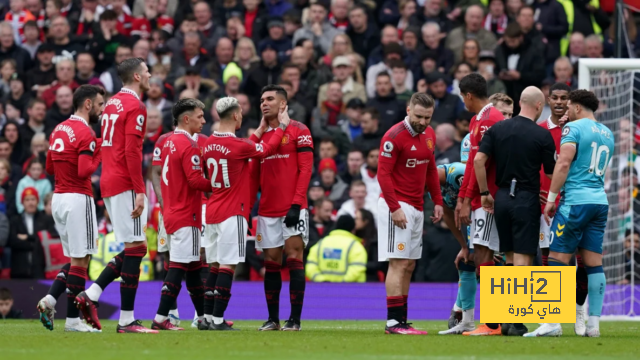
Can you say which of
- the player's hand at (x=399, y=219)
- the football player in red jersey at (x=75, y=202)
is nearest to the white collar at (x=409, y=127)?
the player's hand at (x=399, y=219)

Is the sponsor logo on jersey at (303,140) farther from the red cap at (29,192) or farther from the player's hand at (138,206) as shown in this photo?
the red cap at (29,192)

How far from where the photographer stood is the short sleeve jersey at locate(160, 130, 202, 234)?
468 inches

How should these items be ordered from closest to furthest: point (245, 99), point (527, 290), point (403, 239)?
1. point (527, 290)
2. point (403, 239)
3. point (245, 99)

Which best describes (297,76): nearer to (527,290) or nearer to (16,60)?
(16,60)

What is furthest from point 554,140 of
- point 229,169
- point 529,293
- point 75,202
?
point 75,202

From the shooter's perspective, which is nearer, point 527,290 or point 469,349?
point 469,349

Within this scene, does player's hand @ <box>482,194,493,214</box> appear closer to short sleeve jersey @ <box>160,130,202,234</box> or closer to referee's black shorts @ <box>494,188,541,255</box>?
referee's black shorts @ <box>494,188,541,255</box>

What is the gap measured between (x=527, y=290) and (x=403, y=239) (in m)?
1.56

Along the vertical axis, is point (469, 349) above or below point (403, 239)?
below

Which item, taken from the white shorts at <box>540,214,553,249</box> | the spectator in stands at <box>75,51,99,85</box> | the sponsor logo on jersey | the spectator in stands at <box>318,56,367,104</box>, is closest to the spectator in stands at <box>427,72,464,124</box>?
the spectator in stands at <box>318,56,367,104</box>

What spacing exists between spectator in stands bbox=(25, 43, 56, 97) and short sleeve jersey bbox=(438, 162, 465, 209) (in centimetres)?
1094

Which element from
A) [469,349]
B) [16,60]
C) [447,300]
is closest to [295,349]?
[469,349]

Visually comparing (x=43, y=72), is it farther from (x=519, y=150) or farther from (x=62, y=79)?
(x=519, y=150)

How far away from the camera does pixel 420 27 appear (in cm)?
2078
